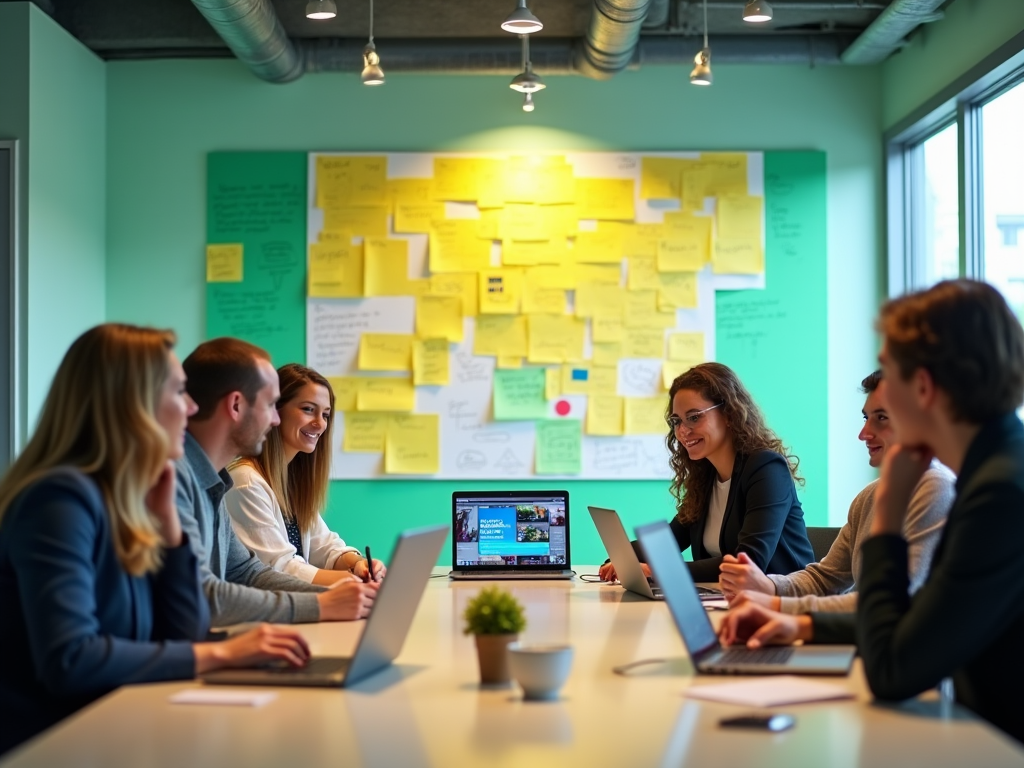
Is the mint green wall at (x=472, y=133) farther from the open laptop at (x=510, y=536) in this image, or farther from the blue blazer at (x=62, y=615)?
the blue blazer at (x=62, y=615)

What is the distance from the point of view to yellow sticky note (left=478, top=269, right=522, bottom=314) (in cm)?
523

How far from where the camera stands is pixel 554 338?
5.24 metres

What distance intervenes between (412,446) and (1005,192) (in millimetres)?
2583

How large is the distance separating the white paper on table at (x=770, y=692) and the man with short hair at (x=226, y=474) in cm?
101

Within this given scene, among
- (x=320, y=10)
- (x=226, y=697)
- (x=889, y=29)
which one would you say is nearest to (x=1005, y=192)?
(x=889, y=29)

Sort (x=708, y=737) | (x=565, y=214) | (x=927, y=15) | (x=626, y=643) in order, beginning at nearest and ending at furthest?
1. (x=708, y=737)
2. (x=626, y=643)
3. (x=927, y=15)
4. (x=565, y=214)

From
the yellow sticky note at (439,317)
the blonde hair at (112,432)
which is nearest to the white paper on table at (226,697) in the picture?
the blonde hair at (112,432)

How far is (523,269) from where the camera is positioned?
5.24 m

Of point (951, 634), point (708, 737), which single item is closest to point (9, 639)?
point (708, 737)

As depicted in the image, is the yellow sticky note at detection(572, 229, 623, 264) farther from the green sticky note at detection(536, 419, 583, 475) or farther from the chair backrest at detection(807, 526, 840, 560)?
the chair backrest at detection(807, 526, 840, 560)

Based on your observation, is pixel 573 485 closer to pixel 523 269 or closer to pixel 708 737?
pixel 523 269

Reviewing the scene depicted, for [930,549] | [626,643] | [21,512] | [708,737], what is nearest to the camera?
[708,737]

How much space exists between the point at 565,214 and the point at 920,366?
3582 millimetres

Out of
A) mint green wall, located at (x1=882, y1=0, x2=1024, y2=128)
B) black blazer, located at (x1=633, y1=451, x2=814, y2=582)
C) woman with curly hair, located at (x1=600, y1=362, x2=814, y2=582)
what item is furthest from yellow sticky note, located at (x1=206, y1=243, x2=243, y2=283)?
mint green wall, located at (x1=882, y1=0, x2=1024, y2=128)
